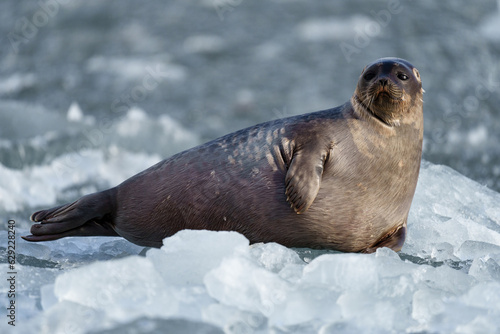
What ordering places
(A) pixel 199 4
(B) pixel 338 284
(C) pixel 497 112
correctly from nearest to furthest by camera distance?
1. (B) pixel 338 284
2. (C) pixel 497 112
3. (A) pixel 199 4

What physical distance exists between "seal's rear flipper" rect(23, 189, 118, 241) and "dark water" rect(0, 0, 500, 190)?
20.6ft

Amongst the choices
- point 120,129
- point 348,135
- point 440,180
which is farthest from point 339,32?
point 348,135

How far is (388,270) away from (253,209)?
3.15 ft

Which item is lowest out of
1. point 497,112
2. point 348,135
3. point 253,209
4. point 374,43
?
point 497,112

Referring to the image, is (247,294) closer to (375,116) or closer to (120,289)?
(120,289)

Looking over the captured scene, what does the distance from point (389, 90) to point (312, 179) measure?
731mm

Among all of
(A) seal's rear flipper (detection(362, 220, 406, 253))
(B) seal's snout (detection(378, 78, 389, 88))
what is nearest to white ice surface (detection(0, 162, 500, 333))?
(A) seal's rear flipper (detection(362, 220, 406, 253))

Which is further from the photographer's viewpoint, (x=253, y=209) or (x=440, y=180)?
(x=440, y=180)

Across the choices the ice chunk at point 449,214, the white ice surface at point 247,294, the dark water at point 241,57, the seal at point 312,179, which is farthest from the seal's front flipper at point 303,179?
the dark water at point 241,57

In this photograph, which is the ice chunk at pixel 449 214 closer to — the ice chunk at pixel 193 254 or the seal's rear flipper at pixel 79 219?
the ice chunk at pixel 193 254

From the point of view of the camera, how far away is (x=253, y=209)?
414 cm

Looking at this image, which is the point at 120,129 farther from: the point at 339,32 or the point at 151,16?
the point at 339,32

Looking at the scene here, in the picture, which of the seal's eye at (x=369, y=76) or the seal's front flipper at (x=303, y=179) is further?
the seal's eye at (x=369, y=76)

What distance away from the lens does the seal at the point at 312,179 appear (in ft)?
13.4
